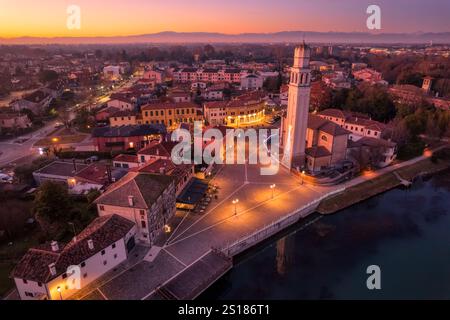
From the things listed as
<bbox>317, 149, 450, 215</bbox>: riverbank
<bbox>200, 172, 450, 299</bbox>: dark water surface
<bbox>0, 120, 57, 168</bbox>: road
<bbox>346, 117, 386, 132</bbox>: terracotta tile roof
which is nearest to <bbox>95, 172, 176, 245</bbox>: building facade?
<bbox>200, 172, 450, 299</bbox>: dark water surface

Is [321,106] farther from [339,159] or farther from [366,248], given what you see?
[366,248]

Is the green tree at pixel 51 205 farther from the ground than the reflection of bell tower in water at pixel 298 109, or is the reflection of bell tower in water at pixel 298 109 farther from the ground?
the reflection of bell tower in water at pixel 298 109

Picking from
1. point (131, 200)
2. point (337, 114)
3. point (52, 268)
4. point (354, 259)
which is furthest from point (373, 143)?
point (52, 268)

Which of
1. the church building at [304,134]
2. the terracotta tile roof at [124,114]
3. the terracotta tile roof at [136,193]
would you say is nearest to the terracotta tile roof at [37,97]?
the terracotta tile roof at [124,114]

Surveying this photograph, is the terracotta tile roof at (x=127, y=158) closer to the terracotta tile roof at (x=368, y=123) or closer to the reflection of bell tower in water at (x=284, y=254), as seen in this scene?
the reflection of bell tower in water at (x=284, y=254)

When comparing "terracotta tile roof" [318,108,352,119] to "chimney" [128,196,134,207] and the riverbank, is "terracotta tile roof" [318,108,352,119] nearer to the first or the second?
the riverbank
